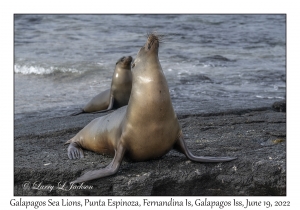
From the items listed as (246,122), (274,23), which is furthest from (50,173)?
(274,23)

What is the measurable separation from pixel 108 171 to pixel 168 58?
469 inches

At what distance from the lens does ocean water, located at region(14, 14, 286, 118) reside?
10.6 meters

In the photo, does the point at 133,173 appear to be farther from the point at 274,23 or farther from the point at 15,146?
the point at 274,23

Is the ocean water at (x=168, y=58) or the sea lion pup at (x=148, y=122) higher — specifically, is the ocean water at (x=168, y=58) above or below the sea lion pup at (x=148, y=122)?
above

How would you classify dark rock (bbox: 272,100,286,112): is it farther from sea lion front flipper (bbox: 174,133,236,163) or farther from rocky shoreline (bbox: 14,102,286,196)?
sea lion front flipper (bbox: 174,133,236,163)

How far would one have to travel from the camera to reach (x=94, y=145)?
18.2ft

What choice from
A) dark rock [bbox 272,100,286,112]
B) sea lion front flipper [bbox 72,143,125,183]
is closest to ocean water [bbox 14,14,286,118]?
dark rock [bbox 272,100,286,112]

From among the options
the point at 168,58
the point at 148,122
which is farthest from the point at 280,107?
the point at 168,58

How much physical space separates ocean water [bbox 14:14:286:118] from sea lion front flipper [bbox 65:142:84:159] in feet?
8.43

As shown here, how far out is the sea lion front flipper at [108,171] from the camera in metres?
4.55

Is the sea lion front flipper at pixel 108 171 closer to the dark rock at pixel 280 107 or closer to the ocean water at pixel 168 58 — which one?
the ocean water at pixel 168 58

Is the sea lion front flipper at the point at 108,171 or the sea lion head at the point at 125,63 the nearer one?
the sea lion front flipper at the point at 108,171

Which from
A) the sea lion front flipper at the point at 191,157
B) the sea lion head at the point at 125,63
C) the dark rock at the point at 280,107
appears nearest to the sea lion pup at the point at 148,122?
the sea lion front flipper at the point at 191,157

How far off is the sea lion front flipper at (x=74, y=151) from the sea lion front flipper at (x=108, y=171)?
705 mm
